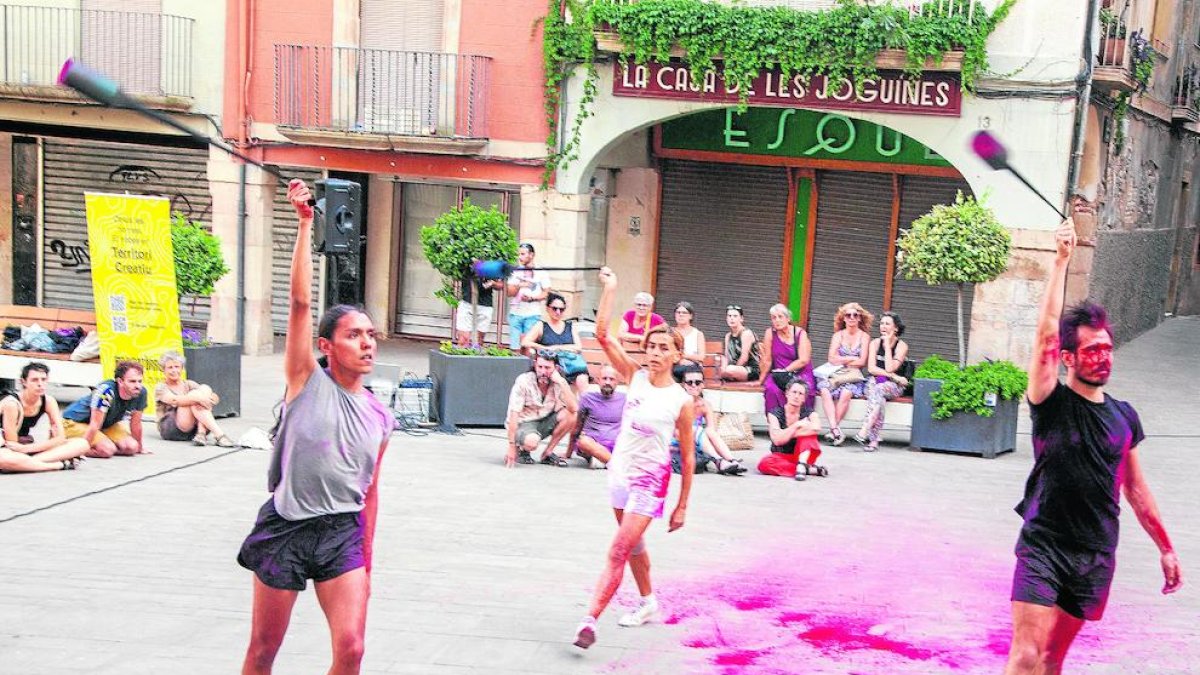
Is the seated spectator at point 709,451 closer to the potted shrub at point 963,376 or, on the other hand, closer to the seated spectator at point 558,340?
the seated spectator at point 558,340

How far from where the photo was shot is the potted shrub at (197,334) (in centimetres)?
1593

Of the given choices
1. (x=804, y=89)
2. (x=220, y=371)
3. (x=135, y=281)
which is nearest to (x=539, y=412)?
(x=220, y=371)

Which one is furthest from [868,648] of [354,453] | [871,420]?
[871,420]

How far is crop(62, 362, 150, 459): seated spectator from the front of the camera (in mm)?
13156

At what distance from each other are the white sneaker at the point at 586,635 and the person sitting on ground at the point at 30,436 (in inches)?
258

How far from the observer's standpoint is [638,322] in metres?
16.4

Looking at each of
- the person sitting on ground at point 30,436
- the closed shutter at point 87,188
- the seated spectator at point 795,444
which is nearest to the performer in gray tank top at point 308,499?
the person sitting on ground at point 30,436

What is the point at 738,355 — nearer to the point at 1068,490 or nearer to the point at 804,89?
the point at 804,89

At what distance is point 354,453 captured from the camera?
19.3 feet

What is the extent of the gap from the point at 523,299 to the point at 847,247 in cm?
623

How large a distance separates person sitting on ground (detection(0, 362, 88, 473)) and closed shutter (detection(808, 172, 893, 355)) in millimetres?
11749

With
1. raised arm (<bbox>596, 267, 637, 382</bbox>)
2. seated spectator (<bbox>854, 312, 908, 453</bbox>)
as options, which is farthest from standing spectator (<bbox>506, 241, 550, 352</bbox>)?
raised arm (<bbox>596, 267, 637, 382</bbox>)

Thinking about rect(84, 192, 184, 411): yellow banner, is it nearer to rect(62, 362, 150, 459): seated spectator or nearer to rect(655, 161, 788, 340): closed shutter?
rect(62, 362, 150, 459): seated spectator

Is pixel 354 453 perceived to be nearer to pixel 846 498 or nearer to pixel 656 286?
pixel 846 498
